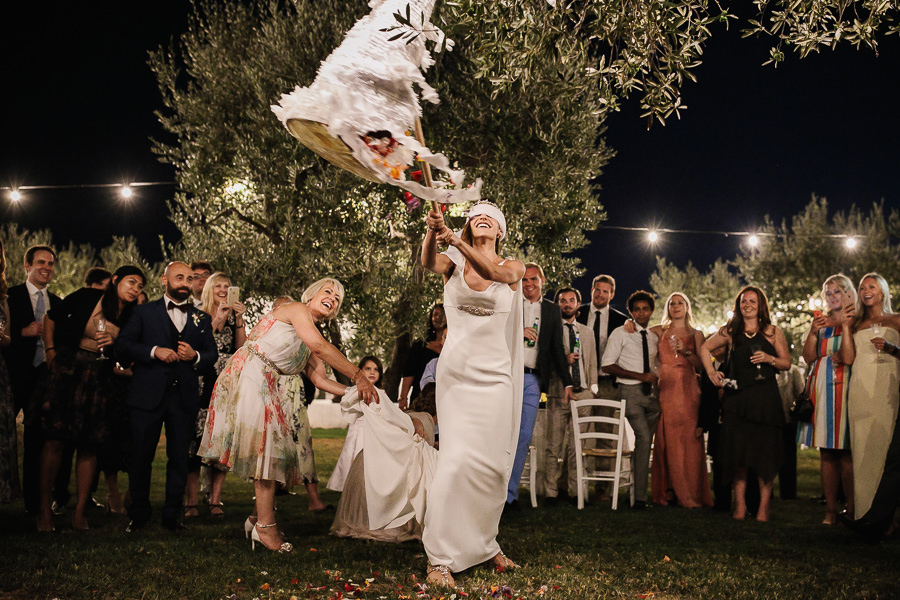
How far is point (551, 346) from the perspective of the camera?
8.68 m

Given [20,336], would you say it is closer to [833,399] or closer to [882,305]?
[833,399]

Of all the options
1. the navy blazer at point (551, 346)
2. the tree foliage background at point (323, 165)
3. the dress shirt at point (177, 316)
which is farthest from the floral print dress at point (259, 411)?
the tree foliage background at point (323, 165)

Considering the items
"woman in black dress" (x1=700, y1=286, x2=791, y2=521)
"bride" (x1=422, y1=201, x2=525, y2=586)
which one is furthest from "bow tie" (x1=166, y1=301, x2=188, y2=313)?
"woman in black dress" (x1=700, y1=286, x2=791, y2=521)

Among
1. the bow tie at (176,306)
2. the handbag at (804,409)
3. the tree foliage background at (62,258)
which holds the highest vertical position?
the tree foliage background at (62,258)

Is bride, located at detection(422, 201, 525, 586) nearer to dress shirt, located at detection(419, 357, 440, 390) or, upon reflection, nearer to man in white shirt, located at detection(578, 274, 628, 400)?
dress shirt, located at detection(419, 357, 440, 390)

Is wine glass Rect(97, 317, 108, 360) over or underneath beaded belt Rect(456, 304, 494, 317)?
underneath

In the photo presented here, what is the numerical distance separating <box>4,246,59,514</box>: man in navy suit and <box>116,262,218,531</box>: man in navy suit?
123 cm

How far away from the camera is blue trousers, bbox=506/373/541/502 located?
7.69m

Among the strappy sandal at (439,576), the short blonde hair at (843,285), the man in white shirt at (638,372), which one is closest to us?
the strappy sandal at (439,576)

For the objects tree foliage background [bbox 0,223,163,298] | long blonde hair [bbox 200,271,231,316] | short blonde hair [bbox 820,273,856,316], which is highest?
tree foliage background [bbox 0,223,163,298]

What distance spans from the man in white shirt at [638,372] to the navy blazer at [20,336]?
6.11 metres

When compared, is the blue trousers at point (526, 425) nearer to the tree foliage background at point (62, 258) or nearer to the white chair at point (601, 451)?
the white chair at point (601, 451)

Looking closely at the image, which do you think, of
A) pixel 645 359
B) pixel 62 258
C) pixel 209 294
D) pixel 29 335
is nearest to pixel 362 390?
pixel 209 294

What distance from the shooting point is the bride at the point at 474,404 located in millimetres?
4764
